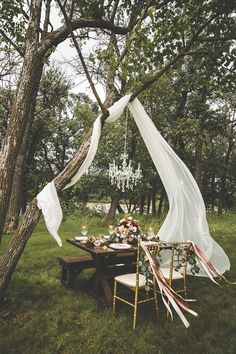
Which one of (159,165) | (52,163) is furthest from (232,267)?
Result: (52,163)

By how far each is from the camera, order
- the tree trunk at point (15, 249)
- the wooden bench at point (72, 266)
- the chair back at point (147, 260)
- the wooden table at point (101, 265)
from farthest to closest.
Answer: the wooden bench at point (72, 266)
the wooden table at point (101, 265)
the tree trunk at point (15, 249)
the chair back at point (147, 260)

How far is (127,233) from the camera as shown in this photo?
4.70m

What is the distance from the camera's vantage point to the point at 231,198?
75.9ft

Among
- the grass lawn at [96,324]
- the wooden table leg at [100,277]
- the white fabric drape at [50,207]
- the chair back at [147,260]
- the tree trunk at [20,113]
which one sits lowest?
the grass lawn at [96,324]

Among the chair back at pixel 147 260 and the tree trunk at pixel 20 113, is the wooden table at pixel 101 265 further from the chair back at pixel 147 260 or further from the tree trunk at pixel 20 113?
the tree trunk at pixel 20 113

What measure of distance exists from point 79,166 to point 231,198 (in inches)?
820

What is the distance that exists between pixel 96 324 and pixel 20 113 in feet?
8.64

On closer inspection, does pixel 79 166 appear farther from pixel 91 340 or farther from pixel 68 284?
pixel 91 340

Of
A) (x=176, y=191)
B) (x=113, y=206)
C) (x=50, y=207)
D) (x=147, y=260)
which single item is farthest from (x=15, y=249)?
(x=113, y=206)

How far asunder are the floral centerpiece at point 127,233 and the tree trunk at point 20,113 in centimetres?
152

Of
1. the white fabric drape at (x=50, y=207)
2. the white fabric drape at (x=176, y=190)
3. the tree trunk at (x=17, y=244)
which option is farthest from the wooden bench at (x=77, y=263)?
the white fabric drape at (x=50, y=207)

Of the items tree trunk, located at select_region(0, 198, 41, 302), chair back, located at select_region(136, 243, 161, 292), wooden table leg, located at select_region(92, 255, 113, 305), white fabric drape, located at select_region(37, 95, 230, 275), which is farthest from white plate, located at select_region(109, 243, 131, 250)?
tree trunk, located at select_region(0, 198, 41, 302)

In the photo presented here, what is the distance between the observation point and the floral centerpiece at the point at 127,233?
4629mm

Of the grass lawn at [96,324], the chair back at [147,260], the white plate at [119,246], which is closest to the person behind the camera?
the grass lawn at [96,324]
